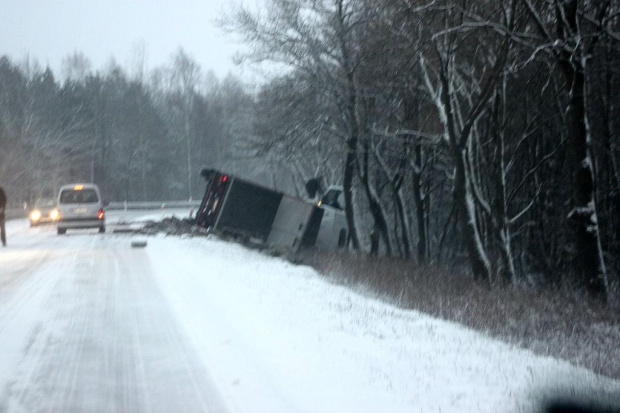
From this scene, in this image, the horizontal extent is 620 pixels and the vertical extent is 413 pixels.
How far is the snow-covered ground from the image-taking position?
7.70 metres

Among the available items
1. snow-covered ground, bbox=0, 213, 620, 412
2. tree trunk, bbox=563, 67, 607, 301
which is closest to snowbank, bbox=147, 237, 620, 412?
snow-covered ground, bbox=0, 213, 620, 412

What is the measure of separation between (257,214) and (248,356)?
61.4 ft

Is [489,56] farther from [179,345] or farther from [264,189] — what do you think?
[179,345]

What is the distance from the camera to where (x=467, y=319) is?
12.6 m

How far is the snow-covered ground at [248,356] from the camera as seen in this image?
770 centimetres

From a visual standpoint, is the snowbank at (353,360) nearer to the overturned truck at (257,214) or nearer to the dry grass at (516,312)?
the dry grass at (516,312)

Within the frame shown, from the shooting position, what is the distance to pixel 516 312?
13.6 meters

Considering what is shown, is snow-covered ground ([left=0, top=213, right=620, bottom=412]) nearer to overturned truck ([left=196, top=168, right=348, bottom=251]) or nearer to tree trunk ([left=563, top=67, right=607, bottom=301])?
tree trunk ([left=563, top=67, right=607, bottom=301])

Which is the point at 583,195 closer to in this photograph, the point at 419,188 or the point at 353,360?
the point at 353,360

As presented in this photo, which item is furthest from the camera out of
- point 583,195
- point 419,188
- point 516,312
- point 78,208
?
point 78,208

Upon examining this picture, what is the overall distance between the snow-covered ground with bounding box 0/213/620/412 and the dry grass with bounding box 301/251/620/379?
0.70 meters

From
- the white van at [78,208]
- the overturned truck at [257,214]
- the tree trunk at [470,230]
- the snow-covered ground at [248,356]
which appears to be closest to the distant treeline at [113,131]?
the white van at [78,208]

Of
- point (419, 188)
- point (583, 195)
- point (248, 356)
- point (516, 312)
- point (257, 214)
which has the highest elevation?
point (583, 195)

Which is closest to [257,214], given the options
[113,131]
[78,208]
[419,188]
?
[419,188]
